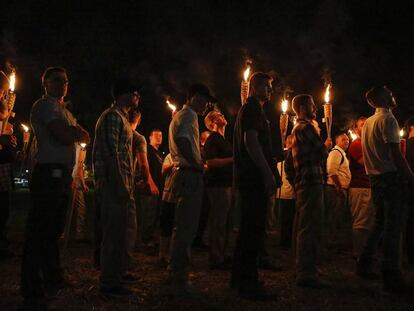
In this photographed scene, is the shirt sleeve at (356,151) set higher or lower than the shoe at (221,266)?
higher

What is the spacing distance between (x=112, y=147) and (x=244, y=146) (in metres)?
1.41

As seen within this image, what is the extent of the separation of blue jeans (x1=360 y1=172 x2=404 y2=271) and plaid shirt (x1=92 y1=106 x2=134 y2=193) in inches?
113

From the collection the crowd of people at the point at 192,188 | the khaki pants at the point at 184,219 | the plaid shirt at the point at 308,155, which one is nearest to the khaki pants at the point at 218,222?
the crowd of people at the point at 192,188

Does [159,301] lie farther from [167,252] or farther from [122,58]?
[122,58]

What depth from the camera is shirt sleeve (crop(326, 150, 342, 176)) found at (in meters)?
8.45

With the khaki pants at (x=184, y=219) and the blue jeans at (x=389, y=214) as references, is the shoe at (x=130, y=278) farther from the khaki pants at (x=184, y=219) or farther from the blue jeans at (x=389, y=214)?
the blue jeans at (x=389, y=214)

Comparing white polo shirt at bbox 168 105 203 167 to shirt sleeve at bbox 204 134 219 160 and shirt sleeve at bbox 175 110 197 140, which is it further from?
shirt sleeve at bbox 204 134 219 160

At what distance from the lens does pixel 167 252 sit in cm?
644

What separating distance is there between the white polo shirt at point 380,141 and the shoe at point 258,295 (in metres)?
2.01

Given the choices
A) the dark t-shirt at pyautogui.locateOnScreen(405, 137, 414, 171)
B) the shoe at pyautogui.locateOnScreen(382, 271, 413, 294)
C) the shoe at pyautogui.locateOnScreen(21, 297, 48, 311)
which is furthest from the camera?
the dark t-shirt at pyautogui.locateOnScreen(405, 137, 414, 171)

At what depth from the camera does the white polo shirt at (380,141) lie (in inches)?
217

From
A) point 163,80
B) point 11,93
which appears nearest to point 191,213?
point 11,93

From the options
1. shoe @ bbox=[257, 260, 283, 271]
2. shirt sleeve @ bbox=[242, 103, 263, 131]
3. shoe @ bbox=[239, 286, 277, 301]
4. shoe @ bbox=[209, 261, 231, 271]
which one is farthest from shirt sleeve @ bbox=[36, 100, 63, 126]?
shoe @ bbox=[257, 260, 283, 271]

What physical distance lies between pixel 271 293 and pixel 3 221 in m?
4.29
